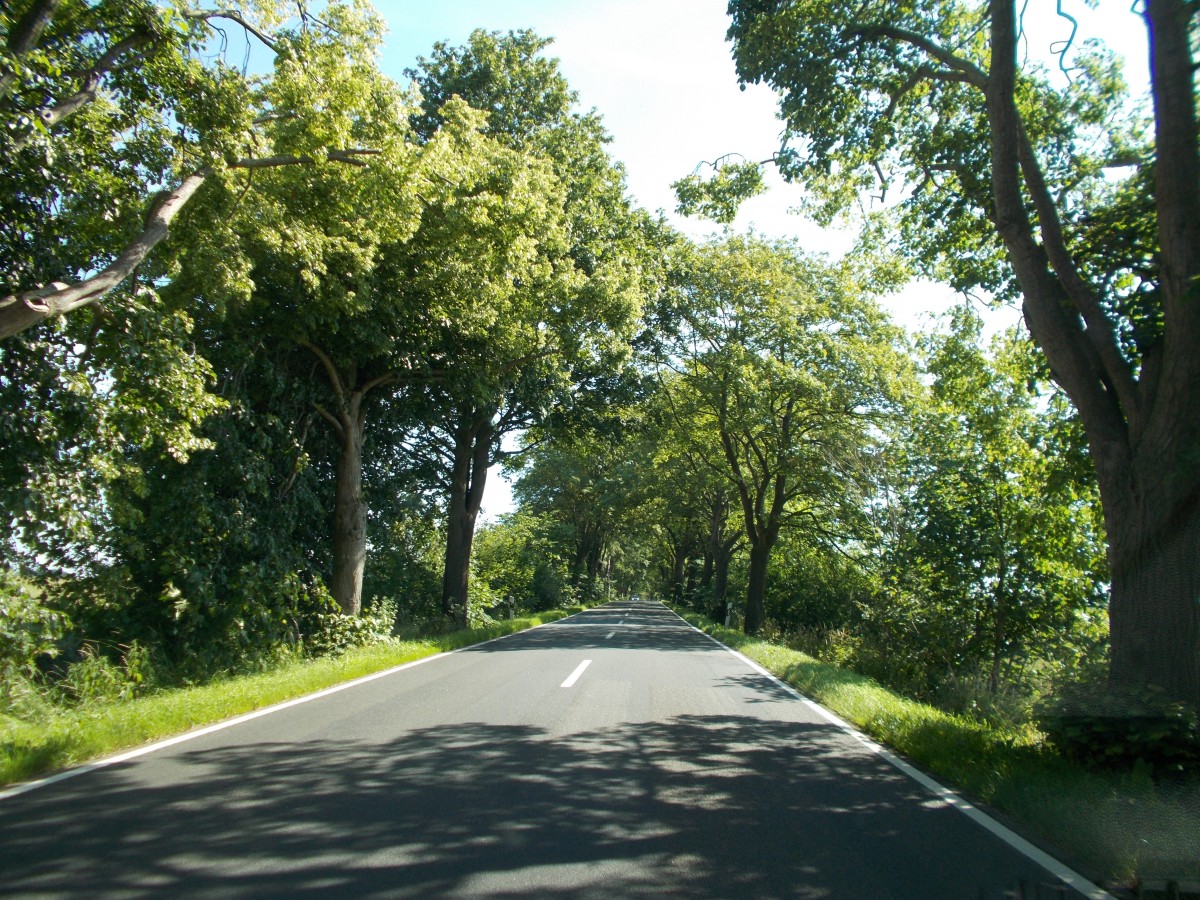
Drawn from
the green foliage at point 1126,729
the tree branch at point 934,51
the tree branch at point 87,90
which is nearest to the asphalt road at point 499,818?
the green foliage at point 1126,729

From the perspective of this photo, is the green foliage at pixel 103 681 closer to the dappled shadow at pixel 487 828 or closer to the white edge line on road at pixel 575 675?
the dappled shadow at pixel 487 828

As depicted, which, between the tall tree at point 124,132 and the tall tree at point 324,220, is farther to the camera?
the tall tree at point 324,220

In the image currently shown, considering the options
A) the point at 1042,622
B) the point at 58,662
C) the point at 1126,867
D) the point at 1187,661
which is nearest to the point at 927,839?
the point at 1126,867

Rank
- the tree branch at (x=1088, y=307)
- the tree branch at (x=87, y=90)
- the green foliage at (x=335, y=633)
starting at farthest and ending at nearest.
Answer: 1. the green foliage at (x=335, y=633)
2. the tree branch at (x=87, y=90)
3. the tree branch at (x=1088, y=307)

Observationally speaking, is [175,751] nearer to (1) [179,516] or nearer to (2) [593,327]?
(1) [179,516]

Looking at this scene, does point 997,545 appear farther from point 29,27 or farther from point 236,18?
point 29,27

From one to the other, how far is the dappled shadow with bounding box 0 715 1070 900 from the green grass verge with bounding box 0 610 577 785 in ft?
1.71

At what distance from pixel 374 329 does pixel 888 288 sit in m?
8.99

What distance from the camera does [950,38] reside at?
10016mm

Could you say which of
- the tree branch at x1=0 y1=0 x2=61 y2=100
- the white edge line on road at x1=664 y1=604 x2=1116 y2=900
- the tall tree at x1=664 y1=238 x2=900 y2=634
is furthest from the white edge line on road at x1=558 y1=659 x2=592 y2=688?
the tall tree at x1=664 y1=238 x2=900 y2=634

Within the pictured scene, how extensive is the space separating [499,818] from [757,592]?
77.3 ft

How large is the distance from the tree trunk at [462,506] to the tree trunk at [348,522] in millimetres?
5733

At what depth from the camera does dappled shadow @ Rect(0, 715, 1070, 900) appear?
13.4 feet

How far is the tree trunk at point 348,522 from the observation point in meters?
16.9
